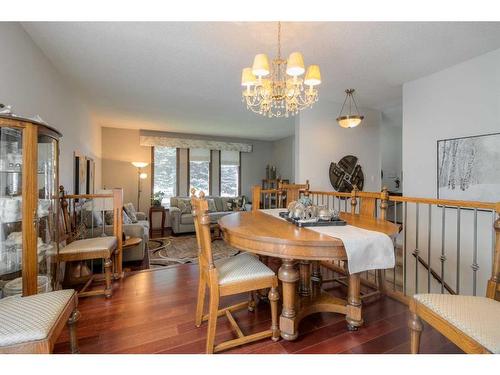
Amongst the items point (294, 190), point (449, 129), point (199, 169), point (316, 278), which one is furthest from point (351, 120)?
point (199, 169)

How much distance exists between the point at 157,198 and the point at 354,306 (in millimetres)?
5345

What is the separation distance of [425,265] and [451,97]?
214 centimetres

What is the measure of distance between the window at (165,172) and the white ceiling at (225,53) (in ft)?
7.93

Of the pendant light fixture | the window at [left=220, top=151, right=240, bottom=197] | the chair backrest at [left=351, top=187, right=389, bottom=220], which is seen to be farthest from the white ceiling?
the window at [left=220, top=151, right=240, bottom=197]

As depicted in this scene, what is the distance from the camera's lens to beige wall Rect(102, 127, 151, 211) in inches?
223

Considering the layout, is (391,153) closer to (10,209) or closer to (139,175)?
(139,175)

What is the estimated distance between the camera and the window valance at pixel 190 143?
5973mm

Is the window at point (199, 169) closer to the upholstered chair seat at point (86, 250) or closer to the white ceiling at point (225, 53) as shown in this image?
the white ceiling at point (225, 53)

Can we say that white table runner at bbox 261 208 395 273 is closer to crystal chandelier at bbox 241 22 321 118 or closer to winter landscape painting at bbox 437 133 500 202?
crystal chandelier at bbox 241 22 321 118

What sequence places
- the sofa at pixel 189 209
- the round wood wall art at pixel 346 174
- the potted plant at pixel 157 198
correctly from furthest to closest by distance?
the potted plant at pixel 157 198, the sofa at pixel 189 209, the round wood wall art at pixel 346 174

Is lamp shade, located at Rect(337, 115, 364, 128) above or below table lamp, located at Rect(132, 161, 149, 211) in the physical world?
above

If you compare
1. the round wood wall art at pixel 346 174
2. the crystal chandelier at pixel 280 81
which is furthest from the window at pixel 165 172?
the crystal chandelier at pixel 280 81

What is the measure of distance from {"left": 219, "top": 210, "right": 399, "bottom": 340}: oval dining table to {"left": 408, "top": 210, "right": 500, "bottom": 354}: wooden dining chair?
1.36ft
